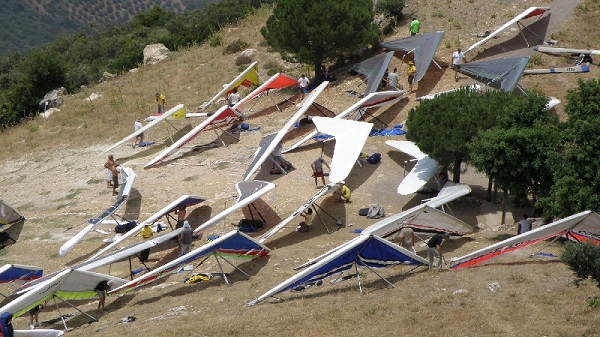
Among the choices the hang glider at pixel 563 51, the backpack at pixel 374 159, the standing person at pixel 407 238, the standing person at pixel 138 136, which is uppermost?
the standing person at pixel 407 238

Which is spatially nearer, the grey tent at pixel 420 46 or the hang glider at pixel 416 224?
the hang glider at pixel 416 224

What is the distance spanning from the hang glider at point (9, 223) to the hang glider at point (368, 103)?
33.2ft

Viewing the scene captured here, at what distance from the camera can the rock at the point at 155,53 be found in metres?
52.5

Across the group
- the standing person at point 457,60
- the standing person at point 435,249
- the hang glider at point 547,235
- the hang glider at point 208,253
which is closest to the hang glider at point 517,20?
the standing person at point 457,60

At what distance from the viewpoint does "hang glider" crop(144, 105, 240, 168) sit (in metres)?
35.0

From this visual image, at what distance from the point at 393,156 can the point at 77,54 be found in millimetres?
45475

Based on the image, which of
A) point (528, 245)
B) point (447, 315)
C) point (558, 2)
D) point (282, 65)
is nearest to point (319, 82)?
point (282, 65)

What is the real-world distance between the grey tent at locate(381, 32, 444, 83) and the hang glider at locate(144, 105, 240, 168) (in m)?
7.98

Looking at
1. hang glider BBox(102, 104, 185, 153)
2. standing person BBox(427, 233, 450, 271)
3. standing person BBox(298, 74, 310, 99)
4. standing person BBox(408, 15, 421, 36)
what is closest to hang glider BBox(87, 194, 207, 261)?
hang glider BBox(102, 104, 185, 153)

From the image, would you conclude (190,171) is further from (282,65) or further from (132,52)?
(132,52)

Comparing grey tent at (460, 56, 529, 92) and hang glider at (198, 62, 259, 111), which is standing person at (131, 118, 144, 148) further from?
grey tent at (460, 56, 529, 92)

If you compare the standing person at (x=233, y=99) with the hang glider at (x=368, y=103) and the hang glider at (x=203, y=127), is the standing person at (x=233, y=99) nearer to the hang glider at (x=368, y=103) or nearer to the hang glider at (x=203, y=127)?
the hang glider at (x=203, y=127)

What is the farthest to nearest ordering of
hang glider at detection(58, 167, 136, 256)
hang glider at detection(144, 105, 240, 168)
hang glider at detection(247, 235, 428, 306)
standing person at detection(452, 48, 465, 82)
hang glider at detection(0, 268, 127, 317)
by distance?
standing person at detection(452, 48, 465, 82) → hang glider at detection(144, 105, 240, 168) → hang glider at detection(58, 167, 136, 256) → hang glider at detection(0, 268, 127, 317) → hang glider at detection(247, 235, 428, 306)

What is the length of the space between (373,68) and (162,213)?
14404 mm
